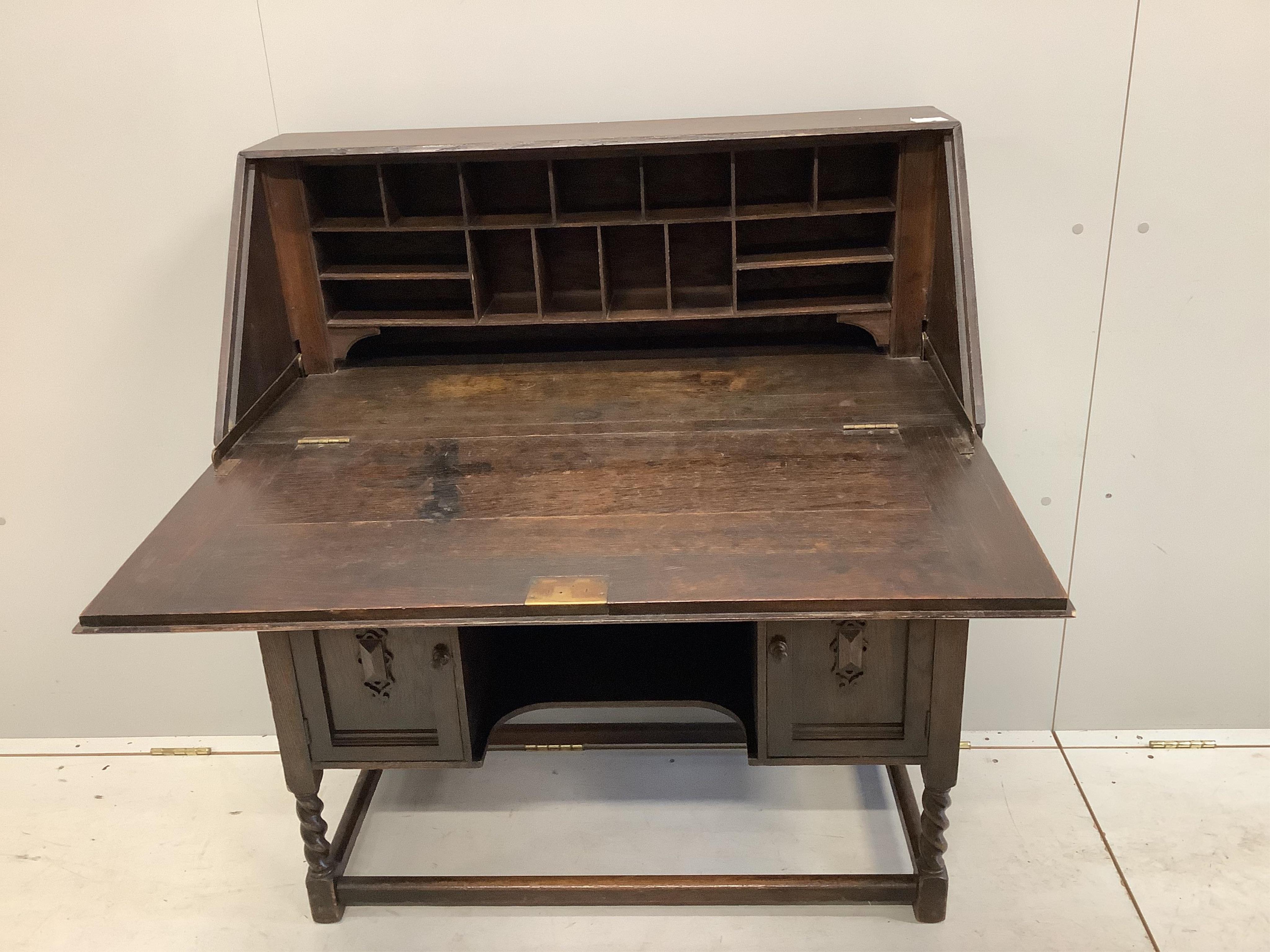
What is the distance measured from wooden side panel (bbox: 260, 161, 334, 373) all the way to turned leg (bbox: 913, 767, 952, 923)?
1.57 metres

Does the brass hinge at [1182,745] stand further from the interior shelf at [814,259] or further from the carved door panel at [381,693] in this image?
the carved door panel at [381,693]

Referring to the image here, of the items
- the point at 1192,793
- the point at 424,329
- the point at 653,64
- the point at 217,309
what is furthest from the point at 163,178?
the point at 1192,793

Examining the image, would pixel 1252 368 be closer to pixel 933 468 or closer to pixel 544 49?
pixel 933 468

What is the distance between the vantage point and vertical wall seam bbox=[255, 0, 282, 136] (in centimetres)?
223

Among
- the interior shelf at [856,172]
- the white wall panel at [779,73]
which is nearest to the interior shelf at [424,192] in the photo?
the white wall panel at [779,73]

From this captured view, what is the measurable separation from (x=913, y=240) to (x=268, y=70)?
143 cm

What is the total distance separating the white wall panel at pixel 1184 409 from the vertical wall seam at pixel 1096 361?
0.04 ft

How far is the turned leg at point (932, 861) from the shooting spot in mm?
2057

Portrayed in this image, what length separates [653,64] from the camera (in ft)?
7.38

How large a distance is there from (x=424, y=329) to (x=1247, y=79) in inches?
73.0

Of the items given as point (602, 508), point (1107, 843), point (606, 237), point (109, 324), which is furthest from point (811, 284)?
point (109, 324)

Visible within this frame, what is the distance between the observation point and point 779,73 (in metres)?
2.24

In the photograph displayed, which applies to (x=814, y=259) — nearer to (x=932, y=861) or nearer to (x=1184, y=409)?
(x=1184, y=409)

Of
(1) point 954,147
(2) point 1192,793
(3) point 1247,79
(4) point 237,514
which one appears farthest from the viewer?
(2) point 1192,793
